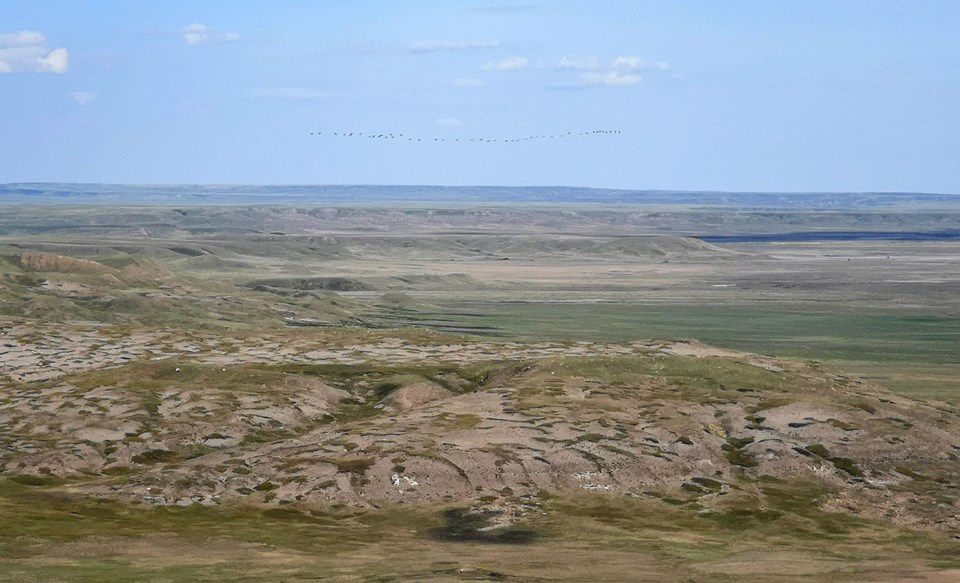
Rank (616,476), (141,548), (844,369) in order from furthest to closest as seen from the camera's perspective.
Answer: (844,369) < (616,476) < (141,548)

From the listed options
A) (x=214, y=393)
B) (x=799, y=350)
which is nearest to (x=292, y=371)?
(x=214, y=393)

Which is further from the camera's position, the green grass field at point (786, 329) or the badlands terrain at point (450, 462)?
the green grass field at point (786, 329)

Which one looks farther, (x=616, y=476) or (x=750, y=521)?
(x=616, y=476)

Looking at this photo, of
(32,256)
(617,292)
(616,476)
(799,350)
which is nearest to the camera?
(616,476)

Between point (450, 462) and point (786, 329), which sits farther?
point (786, 329)

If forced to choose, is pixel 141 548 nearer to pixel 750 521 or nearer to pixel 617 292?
pixel 750 521

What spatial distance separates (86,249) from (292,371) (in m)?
136

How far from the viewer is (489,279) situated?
614ft

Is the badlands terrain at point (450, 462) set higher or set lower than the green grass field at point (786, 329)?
higher

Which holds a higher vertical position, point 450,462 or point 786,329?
point 450,462

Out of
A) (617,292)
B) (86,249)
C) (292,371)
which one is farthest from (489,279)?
(292,371)

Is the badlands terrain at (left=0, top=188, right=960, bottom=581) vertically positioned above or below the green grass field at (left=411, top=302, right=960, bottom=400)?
above

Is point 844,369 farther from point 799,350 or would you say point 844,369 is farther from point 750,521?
point 750,521

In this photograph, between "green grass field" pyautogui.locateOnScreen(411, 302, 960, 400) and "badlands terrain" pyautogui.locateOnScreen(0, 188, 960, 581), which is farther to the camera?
"green grass field" pyautogui.locateOnScreen(411, 302, 960, 400)
